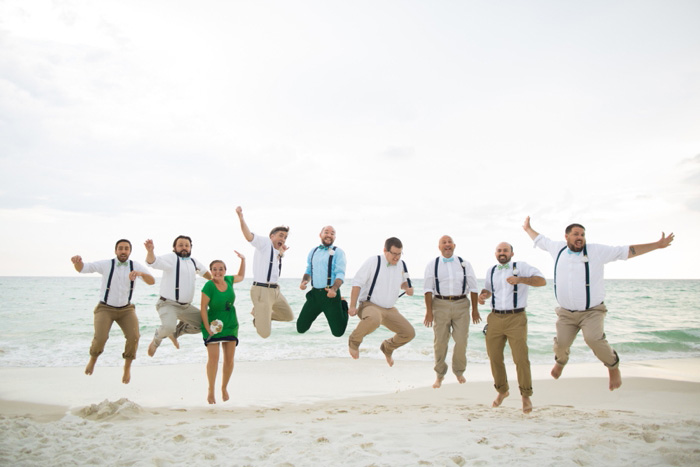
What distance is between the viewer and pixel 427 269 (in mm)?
8562

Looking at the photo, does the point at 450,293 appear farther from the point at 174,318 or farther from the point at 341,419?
the point at 174,318

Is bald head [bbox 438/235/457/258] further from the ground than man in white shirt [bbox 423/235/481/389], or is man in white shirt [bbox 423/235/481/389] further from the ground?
bald head [bbox 438/235/457/258]

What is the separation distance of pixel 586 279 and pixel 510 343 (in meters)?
1.60

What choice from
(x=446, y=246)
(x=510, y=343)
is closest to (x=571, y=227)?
(x=446, y=246)

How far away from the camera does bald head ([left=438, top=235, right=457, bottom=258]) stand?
8352 mm

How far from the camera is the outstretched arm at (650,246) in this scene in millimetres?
7508

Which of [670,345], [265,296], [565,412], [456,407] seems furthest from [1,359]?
[670,345]

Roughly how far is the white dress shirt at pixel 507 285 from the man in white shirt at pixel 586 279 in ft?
1.55

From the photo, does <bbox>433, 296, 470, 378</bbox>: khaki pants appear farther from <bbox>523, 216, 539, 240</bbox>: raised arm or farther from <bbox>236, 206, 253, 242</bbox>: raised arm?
<bbox>236, 206, 253, 242</bbox>: raised arm

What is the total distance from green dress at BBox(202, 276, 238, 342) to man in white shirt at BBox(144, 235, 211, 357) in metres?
0.69

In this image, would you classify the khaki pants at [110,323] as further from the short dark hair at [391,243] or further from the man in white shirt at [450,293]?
the man in white shirt at [450,293]

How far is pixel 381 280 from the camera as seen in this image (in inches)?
342

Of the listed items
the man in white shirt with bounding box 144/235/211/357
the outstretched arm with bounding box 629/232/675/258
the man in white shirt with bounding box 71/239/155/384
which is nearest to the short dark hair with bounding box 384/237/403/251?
the man in white shirt with bounding box 144/235/211/357

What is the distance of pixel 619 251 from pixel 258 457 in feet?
20.6
